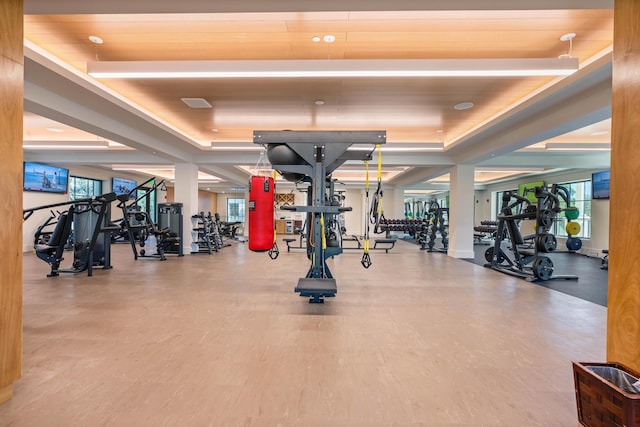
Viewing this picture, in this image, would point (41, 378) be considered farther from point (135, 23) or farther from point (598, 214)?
point (598, 214)

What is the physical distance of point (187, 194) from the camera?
8938 mm

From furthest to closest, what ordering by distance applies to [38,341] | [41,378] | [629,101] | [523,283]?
1. [523,283]
2. [38,341]
3. [41,378]
4. [629,101]

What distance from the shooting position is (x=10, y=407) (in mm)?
1897

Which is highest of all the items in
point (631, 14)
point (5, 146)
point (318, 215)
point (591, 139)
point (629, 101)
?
point (591, 139)

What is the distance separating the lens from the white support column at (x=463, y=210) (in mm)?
8609

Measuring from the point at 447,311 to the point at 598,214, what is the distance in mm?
9257

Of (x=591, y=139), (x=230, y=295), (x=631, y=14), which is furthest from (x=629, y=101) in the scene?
(x=591, y=139)

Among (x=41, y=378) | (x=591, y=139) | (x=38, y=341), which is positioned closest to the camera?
(x=41, y=378)

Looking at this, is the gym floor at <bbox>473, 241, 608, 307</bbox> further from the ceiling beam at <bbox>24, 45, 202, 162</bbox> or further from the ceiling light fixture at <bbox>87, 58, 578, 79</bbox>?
the ceiling beam at <bbox>24, 45, 202, 162</bbox>

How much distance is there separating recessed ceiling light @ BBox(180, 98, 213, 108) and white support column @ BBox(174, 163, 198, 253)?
3804 mm

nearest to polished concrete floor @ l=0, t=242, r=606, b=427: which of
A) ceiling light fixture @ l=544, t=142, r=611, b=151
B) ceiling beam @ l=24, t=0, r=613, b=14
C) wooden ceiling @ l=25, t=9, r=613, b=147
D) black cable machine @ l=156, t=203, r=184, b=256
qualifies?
ceiling beam @ l=24, t=0, r=613, b=14

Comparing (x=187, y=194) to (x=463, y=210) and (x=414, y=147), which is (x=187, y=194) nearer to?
(x=414, y=147)

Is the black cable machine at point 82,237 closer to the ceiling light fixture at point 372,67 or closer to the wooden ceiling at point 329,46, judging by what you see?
the wooden ceiling at point 329,46

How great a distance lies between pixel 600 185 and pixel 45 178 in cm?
1624
